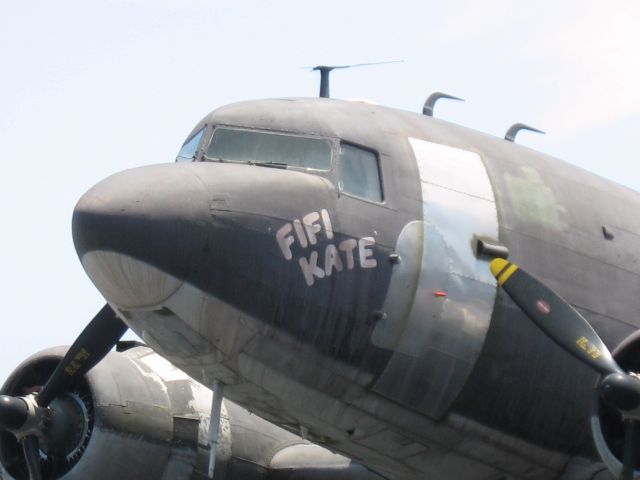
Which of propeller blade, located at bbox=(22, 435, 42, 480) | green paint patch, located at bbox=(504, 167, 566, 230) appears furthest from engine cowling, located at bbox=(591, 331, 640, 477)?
propeller blade, located at bbox=(22, 435, 42, 480)

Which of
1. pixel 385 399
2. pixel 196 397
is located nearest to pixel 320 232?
pixel 385 399

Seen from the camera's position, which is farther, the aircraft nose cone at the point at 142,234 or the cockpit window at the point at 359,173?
the cockpit window at the point at 359,173

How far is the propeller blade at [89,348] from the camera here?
15.9 m

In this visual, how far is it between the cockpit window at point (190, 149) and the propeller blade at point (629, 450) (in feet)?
16.3

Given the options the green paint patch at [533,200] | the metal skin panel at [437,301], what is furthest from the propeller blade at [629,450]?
the green paint patch at [533,200]

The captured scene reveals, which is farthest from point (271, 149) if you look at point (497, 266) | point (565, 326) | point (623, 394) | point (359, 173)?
point (623, 394)

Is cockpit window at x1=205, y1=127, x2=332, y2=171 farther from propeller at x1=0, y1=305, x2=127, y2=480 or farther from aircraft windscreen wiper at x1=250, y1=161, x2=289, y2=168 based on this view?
propeller at x1=0, y1=305, x2=127, y2=480

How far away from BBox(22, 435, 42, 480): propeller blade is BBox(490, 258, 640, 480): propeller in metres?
6.31

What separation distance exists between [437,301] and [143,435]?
5.20 m

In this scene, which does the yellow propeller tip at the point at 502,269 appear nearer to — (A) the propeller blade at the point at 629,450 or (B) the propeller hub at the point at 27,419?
(A) the propeller blade at the point at 629,450

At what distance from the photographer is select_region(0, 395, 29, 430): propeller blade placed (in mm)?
15797

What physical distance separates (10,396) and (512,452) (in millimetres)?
6481

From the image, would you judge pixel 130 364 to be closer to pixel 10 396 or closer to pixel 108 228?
pixel 10 396

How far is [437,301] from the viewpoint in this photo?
41.4 feet
